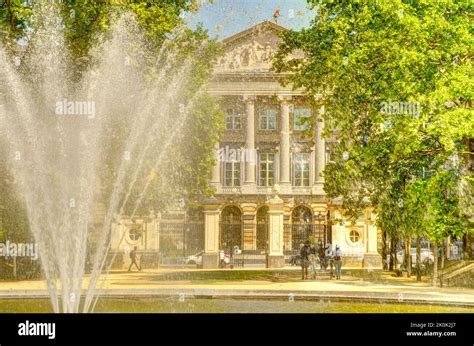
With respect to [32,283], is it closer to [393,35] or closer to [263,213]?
[393,35]

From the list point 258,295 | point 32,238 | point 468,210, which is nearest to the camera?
point 258,295

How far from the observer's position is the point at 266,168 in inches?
2234

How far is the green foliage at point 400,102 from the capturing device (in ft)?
84.6

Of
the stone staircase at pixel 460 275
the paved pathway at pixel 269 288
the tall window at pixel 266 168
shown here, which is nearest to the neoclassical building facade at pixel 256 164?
the tall window at pixel 266 168

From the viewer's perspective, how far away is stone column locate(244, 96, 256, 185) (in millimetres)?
56031

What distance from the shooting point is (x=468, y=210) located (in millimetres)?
26812

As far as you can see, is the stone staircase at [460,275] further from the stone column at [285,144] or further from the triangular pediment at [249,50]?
the stone column at [285,144]

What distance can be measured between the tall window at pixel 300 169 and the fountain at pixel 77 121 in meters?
24.1

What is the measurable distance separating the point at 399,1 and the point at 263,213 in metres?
31.2

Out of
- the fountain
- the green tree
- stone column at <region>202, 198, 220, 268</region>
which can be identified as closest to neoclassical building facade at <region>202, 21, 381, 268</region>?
stone column at <region>202, 198, 220, 268</region>

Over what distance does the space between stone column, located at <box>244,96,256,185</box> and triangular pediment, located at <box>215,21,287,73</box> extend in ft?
10.0

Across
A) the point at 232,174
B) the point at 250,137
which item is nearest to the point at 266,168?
the point at 250,137

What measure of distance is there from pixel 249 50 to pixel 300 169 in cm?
1074
